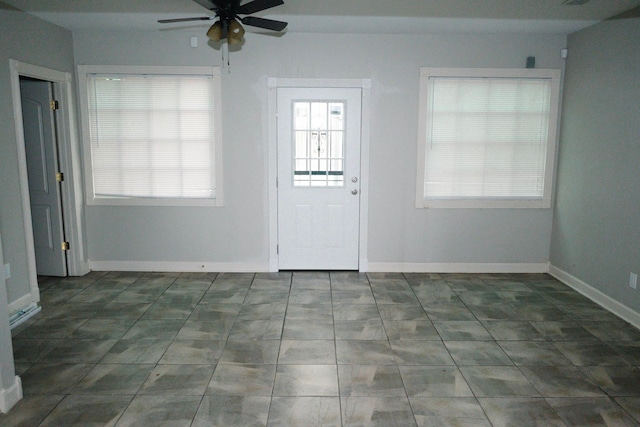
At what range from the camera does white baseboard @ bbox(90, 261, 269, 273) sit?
502cm

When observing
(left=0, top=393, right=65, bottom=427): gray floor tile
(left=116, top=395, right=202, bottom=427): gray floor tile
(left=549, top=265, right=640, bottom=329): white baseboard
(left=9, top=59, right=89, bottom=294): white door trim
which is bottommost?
(left=116, top=395, right=202, bottom=427): gray floor tile

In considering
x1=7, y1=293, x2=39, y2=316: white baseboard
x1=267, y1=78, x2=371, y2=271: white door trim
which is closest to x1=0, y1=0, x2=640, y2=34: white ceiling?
x1=267, y1=78, x2=371, y2=271: white door trim

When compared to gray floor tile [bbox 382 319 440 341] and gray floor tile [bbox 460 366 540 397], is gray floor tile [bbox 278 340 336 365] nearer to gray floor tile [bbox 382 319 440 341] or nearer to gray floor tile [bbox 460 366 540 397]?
gray floor tile [bbox 382 319 440 341]

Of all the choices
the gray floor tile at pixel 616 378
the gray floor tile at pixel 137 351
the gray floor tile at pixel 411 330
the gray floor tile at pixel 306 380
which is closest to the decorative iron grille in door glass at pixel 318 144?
the gray floor tile at pixel 411 330

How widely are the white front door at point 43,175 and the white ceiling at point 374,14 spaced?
0.77 metres

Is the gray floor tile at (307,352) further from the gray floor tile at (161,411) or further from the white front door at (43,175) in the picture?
the white front door at (43,175)

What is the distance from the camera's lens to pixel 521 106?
482 centimetres

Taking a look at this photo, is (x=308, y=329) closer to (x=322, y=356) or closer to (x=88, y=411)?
(x=322, y=356)

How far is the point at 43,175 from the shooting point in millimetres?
4613

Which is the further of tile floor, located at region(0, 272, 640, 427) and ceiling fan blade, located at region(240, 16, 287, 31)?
ceiling fan blade, located at region(240, 16, 287, 31)

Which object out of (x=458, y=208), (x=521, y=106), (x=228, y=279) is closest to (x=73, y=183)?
(x=228, y=279)

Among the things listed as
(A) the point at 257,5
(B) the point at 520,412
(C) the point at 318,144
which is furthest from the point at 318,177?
(B) the point at 520,412

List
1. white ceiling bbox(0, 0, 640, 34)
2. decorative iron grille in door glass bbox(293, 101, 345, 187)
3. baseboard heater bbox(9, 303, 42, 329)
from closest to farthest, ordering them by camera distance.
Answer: baseboard heater bbox(9, 303, 42, 329) < white ceiling bbox(0, 0, 640, 34) < decorative iron grille in door glass bbox(293, 101, 345, 187)

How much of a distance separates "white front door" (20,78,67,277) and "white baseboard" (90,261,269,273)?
424 millimetres
